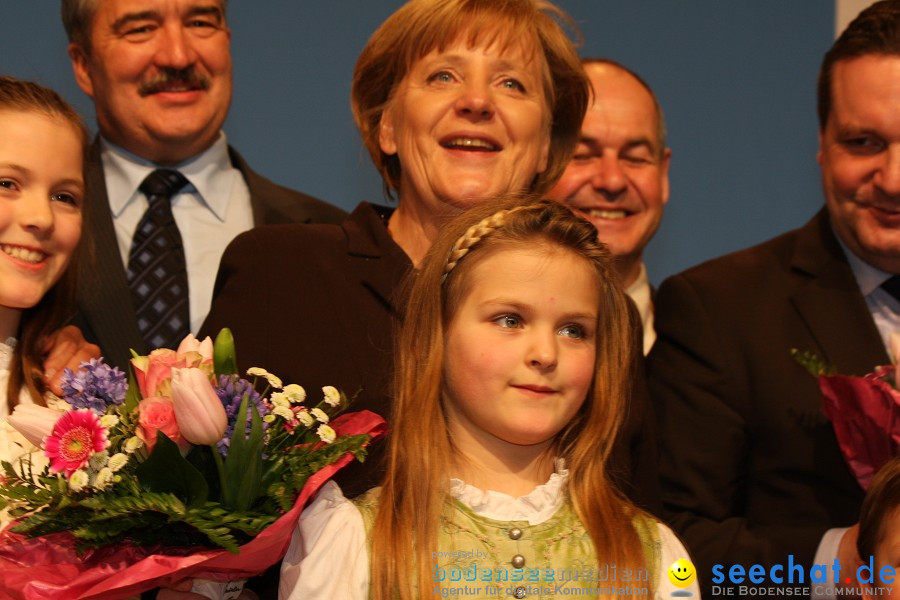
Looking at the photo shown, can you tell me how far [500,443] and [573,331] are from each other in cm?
24

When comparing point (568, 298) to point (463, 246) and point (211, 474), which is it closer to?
point (463, 246)

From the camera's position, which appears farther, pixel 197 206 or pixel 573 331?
pixel 197 206

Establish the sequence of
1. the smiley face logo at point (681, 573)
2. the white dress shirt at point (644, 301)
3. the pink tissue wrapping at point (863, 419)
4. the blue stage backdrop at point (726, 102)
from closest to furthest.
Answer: the smiley face logo at point (681, 573)
the pink tissue wrapping at point (863, 419)
the white dress shirt at point (644, 301)
the blue stage backdrop at point (726, 102)

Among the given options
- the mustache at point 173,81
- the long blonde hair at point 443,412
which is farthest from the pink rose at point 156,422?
the mustache at point 173,81

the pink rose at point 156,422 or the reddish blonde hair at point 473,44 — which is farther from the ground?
the reddish blonde hair at point 473,44

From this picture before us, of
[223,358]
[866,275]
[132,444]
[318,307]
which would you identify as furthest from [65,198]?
[866,275]

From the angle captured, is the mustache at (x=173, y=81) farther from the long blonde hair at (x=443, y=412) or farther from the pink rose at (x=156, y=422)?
the pink rose at (x=156, y=422)

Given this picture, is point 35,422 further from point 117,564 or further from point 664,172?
point 664,172

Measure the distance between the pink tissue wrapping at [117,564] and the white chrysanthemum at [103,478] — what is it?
14cm

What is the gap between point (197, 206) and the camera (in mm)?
3605

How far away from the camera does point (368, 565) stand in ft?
7.18

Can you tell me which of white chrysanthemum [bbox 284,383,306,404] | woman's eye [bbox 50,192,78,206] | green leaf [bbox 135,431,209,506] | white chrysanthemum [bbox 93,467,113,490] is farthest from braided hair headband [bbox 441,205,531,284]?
woman's eye [bbox 50,192,78,206]

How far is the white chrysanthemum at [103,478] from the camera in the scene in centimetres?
206

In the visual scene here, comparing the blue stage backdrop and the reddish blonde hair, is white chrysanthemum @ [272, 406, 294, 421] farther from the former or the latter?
the blue stage backdrop
